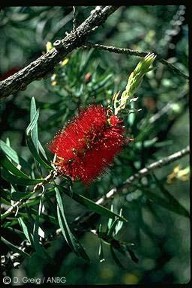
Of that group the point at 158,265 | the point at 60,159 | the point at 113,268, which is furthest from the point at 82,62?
the point at 113,268

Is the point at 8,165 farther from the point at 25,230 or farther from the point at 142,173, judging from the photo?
the point at 142,173

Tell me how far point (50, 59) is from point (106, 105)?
0.56 meters

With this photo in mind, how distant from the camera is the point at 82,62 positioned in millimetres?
1662

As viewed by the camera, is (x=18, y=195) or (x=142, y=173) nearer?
(x=18, y=195)

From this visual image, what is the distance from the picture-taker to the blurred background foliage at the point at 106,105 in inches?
62.6

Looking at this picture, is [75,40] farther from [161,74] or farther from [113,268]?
[113,268]

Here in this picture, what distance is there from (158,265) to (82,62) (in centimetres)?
111

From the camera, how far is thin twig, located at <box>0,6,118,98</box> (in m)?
0.96

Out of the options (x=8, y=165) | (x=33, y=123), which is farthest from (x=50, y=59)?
(x=8, y=165)

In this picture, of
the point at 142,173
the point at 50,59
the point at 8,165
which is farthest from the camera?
the point at 142,173

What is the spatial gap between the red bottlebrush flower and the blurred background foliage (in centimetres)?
11

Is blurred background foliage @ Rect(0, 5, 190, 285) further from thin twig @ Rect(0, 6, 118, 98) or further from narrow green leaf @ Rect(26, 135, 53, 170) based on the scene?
thin twig @ Rect(0, 6, 118, 98)

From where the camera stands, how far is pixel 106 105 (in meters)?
1.53

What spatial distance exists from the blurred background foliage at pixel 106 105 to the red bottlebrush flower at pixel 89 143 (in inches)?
4.2
